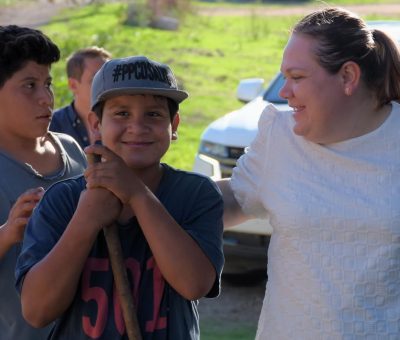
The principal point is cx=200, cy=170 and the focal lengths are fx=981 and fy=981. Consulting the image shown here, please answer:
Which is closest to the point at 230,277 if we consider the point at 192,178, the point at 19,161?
the point at 19,161

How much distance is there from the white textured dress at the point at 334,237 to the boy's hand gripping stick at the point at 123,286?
629mm

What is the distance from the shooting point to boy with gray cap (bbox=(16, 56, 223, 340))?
2607 mm

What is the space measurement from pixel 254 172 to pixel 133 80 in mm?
653

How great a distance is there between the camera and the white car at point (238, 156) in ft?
22.7

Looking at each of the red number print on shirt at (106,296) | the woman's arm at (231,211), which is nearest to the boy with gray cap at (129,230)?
the red number print on shirt at (106,296)

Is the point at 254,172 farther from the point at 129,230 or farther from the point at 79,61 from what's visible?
the point at 79,61

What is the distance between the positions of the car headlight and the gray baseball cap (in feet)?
15.2

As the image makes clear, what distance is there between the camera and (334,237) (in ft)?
9.78

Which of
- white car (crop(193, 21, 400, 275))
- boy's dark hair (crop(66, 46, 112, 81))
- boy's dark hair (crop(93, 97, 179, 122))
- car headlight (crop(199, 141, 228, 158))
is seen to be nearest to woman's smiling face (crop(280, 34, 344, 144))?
boy's dark hair (crop(93, 97, 179, 122))

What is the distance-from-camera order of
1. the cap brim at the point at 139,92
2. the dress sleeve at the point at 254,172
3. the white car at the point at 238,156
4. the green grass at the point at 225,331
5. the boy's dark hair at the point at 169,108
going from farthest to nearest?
the white car at the point at 238,156 → the green grass at the point at 225,331 → the dress sleeve at the point at 254,172 → the boy's dark hair at the point at 169,108 → the cap brim at the point at 139,92

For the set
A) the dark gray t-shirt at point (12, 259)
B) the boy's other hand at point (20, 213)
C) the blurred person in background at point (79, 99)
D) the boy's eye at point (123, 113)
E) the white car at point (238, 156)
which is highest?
the boy's eye at point (123, 113)

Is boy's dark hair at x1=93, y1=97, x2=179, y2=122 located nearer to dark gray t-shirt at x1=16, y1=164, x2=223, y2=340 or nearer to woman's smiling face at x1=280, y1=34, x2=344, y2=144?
dark gray t-shirt at x1=16, y1=164, x2=223, y2=340

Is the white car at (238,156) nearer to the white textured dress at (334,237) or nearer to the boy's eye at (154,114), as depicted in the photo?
the white textured dress at (334,237)

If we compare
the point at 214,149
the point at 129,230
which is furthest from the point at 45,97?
the point at 214,149
